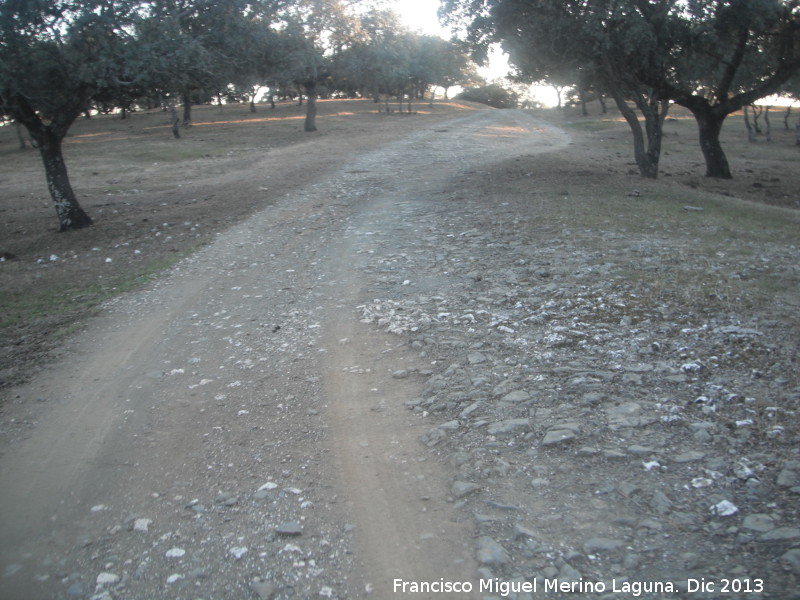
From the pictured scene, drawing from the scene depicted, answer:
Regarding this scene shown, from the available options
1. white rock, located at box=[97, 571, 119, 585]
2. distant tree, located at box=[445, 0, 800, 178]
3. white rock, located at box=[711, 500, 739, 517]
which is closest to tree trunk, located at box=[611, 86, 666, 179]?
distant tree, located at box=[445, 0, 800, 178]

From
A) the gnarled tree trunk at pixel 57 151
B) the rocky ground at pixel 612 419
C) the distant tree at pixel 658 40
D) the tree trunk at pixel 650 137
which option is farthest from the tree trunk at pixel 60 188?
the tree trunk at pixel 650 137

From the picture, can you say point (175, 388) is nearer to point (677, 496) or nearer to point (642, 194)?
point (677, 496)

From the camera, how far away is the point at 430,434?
15.9 feet

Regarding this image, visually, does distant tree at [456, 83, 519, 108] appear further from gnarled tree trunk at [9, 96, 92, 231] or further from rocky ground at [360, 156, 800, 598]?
rocky ground at [360, 156, 800, 598]

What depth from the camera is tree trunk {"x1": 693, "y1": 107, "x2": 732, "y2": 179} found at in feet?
68.1

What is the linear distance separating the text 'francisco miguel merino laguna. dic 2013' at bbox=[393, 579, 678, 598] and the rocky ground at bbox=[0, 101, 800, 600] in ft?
0.05

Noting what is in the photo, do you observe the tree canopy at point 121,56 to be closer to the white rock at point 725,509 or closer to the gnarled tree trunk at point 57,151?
the gnarled tree trunk at point 57,151

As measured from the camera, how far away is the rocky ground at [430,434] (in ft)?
11.5

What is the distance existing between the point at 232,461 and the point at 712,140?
21551 millimetres

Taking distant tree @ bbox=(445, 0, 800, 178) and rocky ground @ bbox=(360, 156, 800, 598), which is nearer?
rocky ground @ bbox=(360, 156, 800, 598)

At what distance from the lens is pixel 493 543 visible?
3602 millimetres

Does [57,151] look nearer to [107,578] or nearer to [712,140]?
[107,578]

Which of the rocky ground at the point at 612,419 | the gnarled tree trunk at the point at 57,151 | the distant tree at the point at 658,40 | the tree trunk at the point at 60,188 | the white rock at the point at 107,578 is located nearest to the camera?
the rocky ground at the point at 612,419

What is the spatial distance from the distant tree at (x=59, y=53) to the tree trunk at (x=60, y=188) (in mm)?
938
